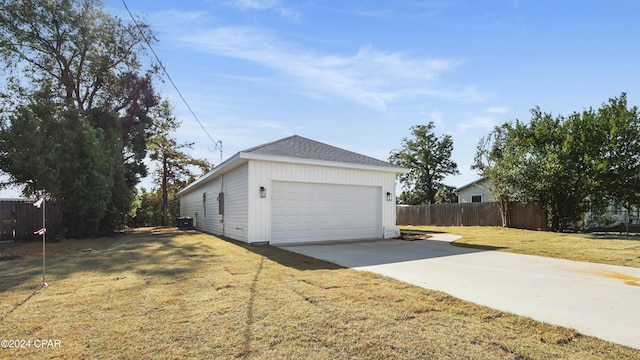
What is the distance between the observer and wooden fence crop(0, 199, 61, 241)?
1136 cm

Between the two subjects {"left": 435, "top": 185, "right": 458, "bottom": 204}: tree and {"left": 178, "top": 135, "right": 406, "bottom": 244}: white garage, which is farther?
{"left": 435, "top": 185, "right": 458, "bottom": 204}: tree

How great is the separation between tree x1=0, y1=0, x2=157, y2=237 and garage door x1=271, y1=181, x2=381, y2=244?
6.87 metres

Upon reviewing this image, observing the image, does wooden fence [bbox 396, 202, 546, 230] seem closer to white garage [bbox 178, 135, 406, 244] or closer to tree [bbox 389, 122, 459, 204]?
white garage [bbox 178, 135, 406, 244]

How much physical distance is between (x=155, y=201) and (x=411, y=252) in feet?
83.2

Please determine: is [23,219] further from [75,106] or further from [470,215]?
[470,215]

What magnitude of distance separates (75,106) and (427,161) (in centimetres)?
2768

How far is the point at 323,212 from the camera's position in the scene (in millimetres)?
10562

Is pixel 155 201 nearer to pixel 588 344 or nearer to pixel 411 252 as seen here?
pixel 411 252

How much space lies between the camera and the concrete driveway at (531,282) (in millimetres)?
3326

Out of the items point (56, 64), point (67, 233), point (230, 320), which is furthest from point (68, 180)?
point (230, 320)

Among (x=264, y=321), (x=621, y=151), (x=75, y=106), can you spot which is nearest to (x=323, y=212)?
(x=264, y=321)

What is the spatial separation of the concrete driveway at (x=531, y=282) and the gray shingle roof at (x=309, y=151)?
3207 millimetres

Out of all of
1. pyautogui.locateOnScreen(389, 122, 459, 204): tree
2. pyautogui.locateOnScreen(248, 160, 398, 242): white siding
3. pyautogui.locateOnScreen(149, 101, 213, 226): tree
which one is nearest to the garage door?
pyautogui.locateOnScreen(248, 160, 398, 242): white siding

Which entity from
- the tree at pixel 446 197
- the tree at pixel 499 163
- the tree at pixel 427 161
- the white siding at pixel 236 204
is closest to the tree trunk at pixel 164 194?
the white siding at pixel 236 204
